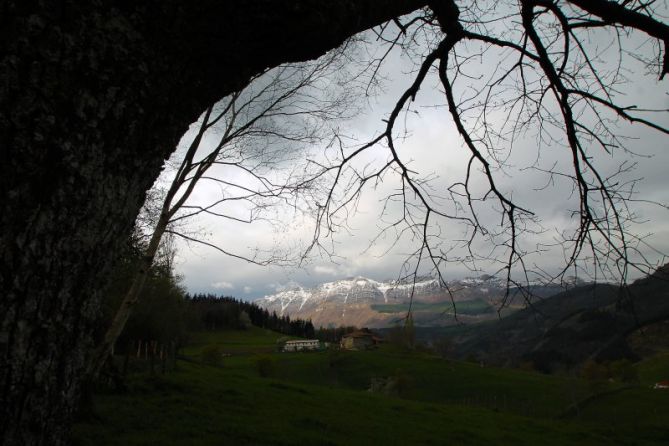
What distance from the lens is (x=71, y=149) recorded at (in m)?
1.24

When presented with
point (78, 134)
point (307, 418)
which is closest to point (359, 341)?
point (307, 418)

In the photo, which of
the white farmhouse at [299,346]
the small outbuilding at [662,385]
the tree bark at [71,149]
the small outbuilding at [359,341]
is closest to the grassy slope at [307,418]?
the small outbuilding at [662,385]

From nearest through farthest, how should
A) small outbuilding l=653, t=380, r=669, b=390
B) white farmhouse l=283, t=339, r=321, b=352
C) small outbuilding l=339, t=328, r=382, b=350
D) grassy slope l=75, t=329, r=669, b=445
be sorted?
grassy slope l=75, t=329, r=669, b=445
small outbuilding l=653, t=380, r=669, b=390
white farmhouse l=283, t=339, r=321, b=352
small outbuilding l=339, t=328, r=382, b=350

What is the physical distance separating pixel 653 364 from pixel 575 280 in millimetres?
89251

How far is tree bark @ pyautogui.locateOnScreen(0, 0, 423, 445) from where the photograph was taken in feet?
3.76

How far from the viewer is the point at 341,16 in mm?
1923

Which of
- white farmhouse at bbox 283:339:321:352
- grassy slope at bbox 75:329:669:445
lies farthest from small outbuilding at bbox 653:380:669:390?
white farmhouse at bbox 283:339:321:352

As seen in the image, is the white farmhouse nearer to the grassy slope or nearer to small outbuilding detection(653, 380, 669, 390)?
the grassy slope

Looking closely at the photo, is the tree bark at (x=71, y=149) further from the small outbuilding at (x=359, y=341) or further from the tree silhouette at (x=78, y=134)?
the small outbuilding at (x=359, y=341)

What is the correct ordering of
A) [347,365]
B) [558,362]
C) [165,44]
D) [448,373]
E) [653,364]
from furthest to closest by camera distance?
[558,362], [653,364], [347,365], [448,373], [165,44]

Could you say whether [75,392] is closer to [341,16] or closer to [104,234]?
[104,234]

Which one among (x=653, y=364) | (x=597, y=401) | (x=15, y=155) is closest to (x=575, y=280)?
(x=15, y=155)

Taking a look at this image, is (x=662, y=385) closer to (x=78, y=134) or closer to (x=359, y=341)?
(x=359, y=341)

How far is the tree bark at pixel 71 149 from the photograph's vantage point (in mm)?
1146
